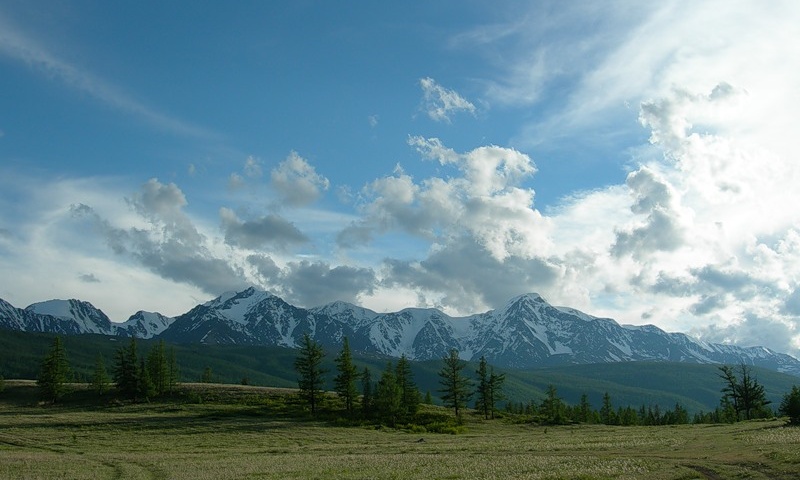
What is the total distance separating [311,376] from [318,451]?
47.3 metres

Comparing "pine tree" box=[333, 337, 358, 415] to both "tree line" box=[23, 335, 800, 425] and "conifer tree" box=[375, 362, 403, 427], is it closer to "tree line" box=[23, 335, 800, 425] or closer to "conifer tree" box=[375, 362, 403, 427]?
"tree line" box=[23, 335, 800, 425]

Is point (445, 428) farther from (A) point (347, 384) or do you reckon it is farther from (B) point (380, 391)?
(A) point (347, 384)

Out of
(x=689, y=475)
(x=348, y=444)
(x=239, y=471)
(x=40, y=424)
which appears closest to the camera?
(x=689, y=475)

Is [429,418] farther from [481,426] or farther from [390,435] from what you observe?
[390,435]

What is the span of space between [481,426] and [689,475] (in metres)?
66.1

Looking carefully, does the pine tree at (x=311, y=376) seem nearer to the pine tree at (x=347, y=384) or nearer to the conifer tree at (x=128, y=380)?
the pine tree at (x=347, y=384)

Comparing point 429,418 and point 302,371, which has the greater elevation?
point 302,371

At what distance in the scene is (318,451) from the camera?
59.6 meters

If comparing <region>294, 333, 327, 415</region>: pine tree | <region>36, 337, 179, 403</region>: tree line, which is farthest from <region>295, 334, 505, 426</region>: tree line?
<region>36, 337, 179, 403</region>: tree line

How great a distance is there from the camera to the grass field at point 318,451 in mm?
37156

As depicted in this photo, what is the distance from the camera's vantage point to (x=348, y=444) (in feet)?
222

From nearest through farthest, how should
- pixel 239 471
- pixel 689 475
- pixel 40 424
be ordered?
1. pixel 689 475
2. pixel 239 471
3. pixel 40 424

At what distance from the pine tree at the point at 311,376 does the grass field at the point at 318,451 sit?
27.3 feet

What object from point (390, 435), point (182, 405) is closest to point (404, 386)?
point (390, 435)
